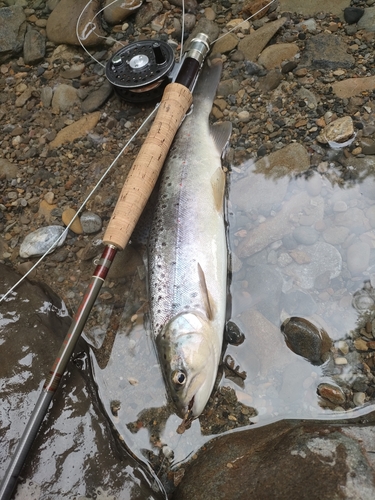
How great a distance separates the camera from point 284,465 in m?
2.34

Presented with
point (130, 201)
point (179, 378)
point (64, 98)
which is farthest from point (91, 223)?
point (179, 378)

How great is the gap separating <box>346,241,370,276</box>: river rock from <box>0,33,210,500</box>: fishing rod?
5.12 feet

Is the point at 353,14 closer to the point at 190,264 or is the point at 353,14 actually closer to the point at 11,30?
the point at 190,264

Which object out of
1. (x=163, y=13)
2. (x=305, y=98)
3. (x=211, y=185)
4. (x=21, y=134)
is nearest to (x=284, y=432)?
(x=211, y=185)

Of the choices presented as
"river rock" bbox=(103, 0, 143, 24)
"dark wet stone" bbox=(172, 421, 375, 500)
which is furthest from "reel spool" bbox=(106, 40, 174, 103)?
"dark wet stone" bbox=(172, 421, 375, 500)

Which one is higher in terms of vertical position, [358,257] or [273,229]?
[273,229]

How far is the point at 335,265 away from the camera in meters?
3.18

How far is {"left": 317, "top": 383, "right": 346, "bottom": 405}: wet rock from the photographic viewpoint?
2761mm


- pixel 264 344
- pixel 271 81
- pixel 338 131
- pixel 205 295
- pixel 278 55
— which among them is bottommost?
pixel 264 344

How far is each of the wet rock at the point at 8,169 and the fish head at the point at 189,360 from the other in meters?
2.21

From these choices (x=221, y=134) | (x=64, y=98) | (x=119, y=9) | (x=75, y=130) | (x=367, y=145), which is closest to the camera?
(x=367, y=145)

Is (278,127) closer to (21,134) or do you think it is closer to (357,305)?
(357,305)

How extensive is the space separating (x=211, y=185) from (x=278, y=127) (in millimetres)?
863

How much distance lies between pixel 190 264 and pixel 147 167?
0.83m
